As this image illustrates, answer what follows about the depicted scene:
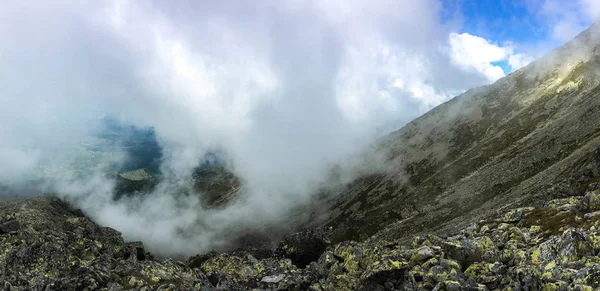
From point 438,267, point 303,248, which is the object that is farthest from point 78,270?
point 438,267

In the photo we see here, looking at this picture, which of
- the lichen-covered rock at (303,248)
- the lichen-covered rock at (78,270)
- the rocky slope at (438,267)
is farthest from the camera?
the lichen-covered rock at (303,248)

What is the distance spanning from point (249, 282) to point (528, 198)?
128m

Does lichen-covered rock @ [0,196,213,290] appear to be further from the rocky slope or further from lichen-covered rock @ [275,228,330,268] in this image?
lichen-covered rock @ [275,228,330,268]

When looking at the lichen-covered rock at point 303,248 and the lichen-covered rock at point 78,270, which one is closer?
the lichen-covered rock at point 78,270

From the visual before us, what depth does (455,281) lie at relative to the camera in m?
29.1

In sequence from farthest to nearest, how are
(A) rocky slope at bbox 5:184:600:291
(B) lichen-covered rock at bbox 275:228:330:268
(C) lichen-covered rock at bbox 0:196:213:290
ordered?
(B) lichen-covered rock at bbox 275:228:330:268 → (C) lichen-covered rock at bbox 0:196:213:290 → (A) rocky slope at bbox 5:184:600:291

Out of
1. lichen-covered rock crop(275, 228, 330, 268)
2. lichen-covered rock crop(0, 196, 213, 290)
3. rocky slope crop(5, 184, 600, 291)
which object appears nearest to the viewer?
rocky slope crop(5, 184, 600, 291)

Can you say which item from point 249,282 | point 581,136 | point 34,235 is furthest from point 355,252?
point 581,136

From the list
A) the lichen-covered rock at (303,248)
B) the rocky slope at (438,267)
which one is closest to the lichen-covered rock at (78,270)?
the rocky slope at (438,267)

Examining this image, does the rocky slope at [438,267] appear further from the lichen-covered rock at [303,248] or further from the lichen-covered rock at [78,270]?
the lichen-covered rock at [303,248]

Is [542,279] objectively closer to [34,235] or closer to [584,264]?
[584,264]

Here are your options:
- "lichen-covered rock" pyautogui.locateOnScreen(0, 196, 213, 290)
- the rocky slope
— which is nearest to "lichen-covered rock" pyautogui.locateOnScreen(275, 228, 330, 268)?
Answer: the rocky slope

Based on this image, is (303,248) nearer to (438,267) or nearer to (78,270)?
(78,270)

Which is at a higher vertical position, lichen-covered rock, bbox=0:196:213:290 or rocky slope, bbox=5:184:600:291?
lichen-covered rock, bbox=0:196:213:290
